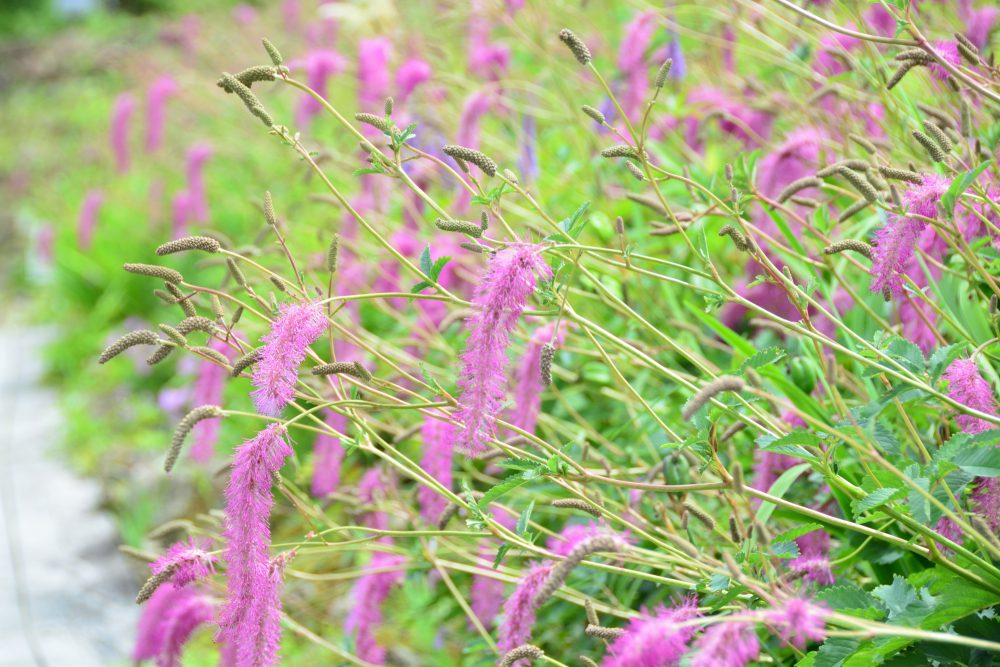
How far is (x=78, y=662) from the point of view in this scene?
3121 mm

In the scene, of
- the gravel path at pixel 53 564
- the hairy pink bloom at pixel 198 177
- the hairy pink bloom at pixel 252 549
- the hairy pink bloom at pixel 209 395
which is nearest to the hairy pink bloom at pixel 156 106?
the hairy pink bloom at pixel 198 177

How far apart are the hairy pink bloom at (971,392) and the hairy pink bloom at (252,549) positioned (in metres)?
0.93

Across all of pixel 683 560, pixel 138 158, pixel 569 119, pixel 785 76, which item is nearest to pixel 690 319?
pixel 569 119

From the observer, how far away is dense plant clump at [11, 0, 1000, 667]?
129 centimetres

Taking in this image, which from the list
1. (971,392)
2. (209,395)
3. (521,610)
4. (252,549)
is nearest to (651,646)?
(521,610)

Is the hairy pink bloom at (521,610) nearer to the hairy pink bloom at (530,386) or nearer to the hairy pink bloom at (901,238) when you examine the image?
the hairy pink bloom at (530,386)

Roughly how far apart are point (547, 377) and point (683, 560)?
1.22 ft

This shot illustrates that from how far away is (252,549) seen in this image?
1213 millimetres

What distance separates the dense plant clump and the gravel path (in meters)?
0.30

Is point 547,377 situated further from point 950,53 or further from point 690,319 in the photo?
point 690,319

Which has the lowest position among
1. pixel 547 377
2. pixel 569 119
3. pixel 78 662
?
pixel 78 662

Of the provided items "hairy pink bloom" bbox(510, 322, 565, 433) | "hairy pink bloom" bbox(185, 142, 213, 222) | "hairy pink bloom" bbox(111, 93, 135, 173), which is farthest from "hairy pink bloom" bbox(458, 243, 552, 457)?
"hairy pink bloom" bbox(111, 93, 135, 173)

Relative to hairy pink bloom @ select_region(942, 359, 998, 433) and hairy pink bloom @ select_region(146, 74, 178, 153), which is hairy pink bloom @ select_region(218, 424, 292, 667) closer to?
hairy pink bloom @ select_region(942, 359, 998, 433)

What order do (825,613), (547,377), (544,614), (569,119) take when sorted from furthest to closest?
(569,119)
(544,614)
(547,377)
(825,613)
